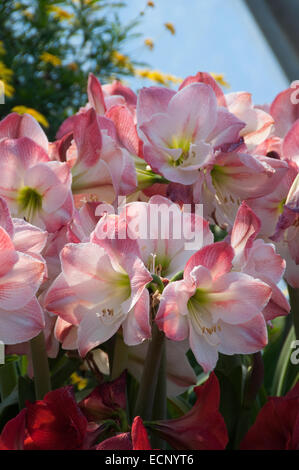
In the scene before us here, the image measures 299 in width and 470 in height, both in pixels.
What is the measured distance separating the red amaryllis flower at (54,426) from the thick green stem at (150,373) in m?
0.05

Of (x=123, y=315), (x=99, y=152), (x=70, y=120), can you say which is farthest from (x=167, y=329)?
(x=70, y=120)

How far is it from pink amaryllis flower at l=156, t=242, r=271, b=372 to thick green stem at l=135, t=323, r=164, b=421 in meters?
0.02

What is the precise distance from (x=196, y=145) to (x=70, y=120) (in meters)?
0.14

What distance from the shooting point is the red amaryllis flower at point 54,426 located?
0.98ft

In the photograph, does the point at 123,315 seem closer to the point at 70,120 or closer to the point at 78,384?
the point at 70,120

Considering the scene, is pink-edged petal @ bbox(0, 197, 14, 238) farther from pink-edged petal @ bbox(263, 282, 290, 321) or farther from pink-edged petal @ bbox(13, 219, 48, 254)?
pink-edged petal @ bbox(263, 282, 290, 321)

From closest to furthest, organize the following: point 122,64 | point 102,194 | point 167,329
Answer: point 167,329 → point 102,194 → point 122,64

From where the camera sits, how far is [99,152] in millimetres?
395

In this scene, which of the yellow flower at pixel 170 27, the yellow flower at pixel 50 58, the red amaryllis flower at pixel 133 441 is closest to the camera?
the red amaryllis flower at pixel 133 441

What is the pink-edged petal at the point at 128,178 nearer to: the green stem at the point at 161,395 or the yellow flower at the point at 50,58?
the green stem at the point at 161,395

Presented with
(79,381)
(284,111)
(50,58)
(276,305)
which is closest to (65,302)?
(276,305)

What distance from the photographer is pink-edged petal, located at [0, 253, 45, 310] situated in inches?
12.3

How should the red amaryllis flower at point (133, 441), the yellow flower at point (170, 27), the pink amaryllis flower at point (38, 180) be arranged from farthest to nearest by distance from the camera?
the yellow flower at point (170, 27) < the pink amaryllis flower at point (38, 180) < the red amaryllis flower at point (133, 441)

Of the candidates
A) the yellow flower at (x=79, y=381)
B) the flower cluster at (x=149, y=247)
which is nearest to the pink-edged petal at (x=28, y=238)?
the flower cluster at (x=149, y=247)
